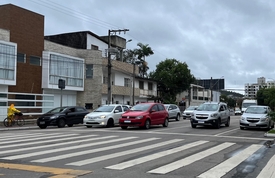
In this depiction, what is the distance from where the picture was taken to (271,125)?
21797 mm

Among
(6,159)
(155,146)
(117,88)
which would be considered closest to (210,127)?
(155,146)

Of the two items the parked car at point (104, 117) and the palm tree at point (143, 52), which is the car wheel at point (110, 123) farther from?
the palm tree at point (143, 52)

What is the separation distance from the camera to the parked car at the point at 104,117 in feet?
70.2

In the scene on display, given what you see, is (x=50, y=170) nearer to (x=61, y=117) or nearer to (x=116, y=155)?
(x=116, y=155)

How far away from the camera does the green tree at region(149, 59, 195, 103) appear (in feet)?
200

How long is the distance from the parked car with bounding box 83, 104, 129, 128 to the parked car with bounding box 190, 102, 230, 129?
16.3 ft

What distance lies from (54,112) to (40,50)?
12.3 meters

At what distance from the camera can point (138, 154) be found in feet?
34.7

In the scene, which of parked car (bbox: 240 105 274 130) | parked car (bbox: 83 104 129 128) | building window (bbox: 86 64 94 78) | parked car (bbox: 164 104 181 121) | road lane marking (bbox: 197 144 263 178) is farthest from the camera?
building window (bbox: 86 64 94 78)

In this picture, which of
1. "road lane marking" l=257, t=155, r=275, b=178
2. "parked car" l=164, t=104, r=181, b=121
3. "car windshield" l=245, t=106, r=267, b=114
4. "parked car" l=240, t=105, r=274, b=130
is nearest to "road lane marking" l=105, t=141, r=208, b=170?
"road lane marking" l=257, t=155, r=275, b=178

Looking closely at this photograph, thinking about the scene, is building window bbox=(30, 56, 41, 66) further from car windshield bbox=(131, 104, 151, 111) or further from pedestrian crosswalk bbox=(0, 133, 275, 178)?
pedestrian crosswalk bbox=(0, 133, 275, 178)

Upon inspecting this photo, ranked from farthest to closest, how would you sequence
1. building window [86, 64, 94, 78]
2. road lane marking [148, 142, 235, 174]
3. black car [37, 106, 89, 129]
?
building window [86, 64, 94, 78] → black car [37, 106, 89, 129] → road lane marking [148, 142, 235, 174]

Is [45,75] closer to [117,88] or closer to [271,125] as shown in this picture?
[117,88]

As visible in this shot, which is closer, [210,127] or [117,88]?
[210,127]
